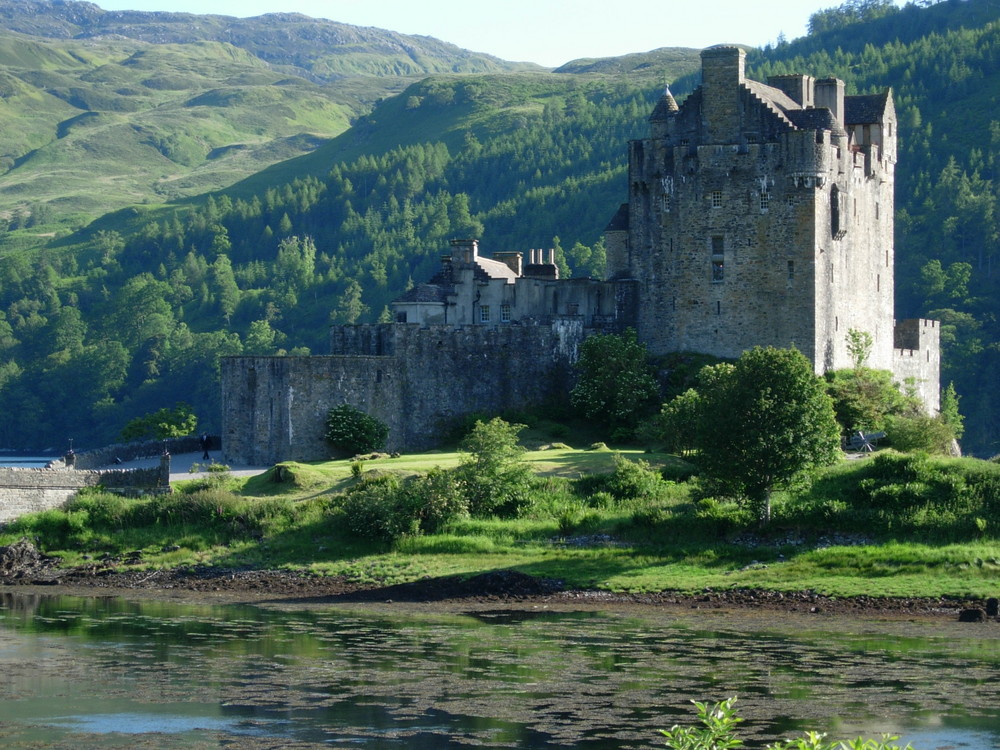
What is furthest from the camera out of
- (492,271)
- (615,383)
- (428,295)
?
(492,271)

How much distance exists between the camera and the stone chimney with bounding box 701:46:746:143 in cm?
6875

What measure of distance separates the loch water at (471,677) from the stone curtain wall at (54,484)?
13433mm

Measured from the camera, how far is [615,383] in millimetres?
68375

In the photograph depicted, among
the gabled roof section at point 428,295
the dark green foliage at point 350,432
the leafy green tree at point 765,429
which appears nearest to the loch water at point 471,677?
the leafy green tree at point 765,429

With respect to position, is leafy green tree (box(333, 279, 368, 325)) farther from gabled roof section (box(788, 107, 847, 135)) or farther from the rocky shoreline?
the rocky shoreline

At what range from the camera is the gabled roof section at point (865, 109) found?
75438mm

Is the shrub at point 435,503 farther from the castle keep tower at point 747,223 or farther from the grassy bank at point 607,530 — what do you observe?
the castle keep tower at point 747,223

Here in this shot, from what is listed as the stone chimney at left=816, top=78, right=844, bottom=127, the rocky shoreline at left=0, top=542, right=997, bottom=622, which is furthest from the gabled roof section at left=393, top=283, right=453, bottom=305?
the rocky shoreline at left=0, top=542, right=997, bottom=622

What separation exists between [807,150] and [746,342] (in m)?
8.35

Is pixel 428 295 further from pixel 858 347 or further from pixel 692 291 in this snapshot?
pixel 858 347

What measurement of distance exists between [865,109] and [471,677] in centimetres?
4658

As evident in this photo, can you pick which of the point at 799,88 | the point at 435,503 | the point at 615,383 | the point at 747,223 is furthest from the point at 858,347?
the point at 435,503

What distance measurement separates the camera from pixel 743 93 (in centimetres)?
6875

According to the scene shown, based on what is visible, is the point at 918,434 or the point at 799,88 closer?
the point at 918,434
